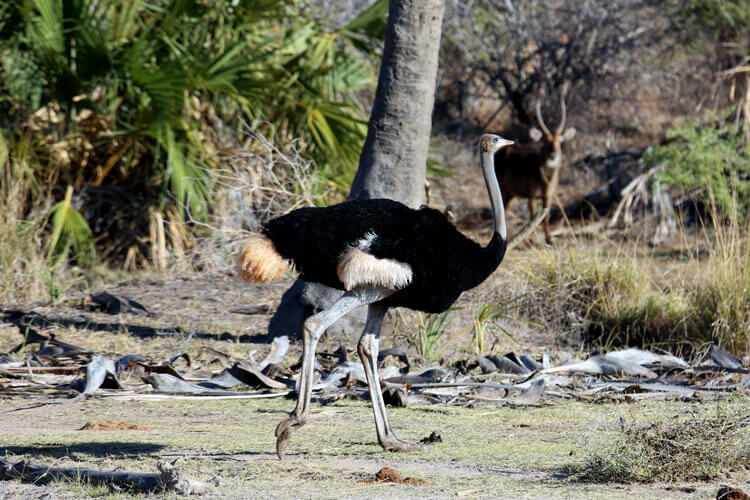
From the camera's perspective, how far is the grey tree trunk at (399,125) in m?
7.63

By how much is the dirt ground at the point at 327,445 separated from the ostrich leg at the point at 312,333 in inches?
9.1

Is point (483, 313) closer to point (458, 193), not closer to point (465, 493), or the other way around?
point (465, 493)

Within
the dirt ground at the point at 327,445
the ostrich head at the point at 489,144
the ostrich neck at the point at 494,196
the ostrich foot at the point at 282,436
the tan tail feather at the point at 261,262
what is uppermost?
the ostrich head at the point at 489,144

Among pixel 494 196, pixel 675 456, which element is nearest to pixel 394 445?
pixel 675 456

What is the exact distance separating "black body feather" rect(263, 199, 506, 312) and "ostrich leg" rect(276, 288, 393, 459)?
16 centimetres

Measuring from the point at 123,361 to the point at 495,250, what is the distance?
2.90 meters

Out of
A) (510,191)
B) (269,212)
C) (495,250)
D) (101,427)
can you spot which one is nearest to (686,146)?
(510,191)

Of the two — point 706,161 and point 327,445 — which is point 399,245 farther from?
point 706,161

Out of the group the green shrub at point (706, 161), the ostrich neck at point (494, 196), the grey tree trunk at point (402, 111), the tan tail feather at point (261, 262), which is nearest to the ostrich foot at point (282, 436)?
the tan tail feather at point (261, 262)

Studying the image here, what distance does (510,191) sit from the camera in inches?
571

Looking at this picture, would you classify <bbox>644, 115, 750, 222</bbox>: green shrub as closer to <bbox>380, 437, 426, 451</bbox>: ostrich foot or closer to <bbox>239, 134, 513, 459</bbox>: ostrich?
<bbox>239, 134, 513, 459</bbox>: ostrich

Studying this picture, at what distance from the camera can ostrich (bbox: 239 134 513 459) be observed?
4555 millimetres

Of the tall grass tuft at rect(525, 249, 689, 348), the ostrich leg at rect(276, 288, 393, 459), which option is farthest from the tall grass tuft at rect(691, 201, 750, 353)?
the ostrich leg at rect(276, 288, 393, 459)

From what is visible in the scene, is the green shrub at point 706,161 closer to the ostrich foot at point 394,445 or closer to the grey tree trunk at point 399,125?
the grey tree trunk at point 399,125
